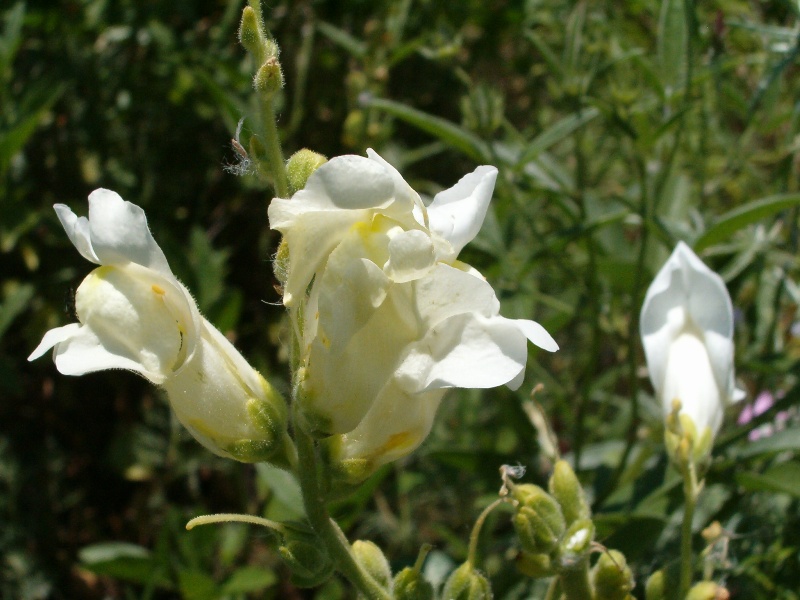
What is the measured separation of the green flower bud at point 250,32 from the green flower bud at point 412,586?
548mm

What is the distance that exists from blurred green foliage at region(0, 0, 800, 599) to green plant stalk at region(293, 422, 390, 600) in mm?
401

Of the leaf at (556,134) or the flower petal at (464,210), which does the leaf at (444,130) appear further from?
the flower petal at (464,210)

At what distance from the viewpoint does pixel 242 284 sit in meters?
2.64

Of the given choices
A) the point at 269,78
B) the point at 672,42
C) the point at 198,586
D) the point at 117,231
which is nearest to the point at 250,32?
the point at 269,78

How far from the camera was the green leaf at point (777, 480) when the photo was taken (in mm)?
1256

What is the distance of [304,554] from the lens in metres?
0.88

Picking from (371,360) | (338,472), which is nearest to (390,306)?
(371,360)

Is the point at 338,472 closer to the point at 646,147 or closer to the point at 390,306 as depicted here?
the point at 390,306

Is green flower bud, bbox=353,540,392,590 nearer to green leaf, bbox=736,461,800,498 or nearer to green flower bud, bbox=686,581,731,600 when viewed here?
green flower bud, bbox=686,581,731,600

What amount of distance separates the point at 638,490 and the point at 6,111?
5.17 ft

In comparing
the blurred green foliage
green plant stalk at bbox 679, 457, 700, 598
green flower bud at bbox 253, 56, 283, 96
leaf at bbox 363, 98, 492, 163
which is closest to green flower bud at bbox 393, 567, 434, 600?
green plant stalk at bbox 679, 457, 700, 598

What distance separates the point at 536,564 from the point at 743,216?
732 mm

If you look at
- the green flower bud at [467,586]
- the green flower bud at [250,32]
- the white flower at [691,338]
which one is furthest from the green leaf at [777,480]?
the green flower bud at [250,32]

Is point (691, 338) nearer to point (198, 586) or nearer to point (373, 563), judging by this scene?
point (373, 563)
